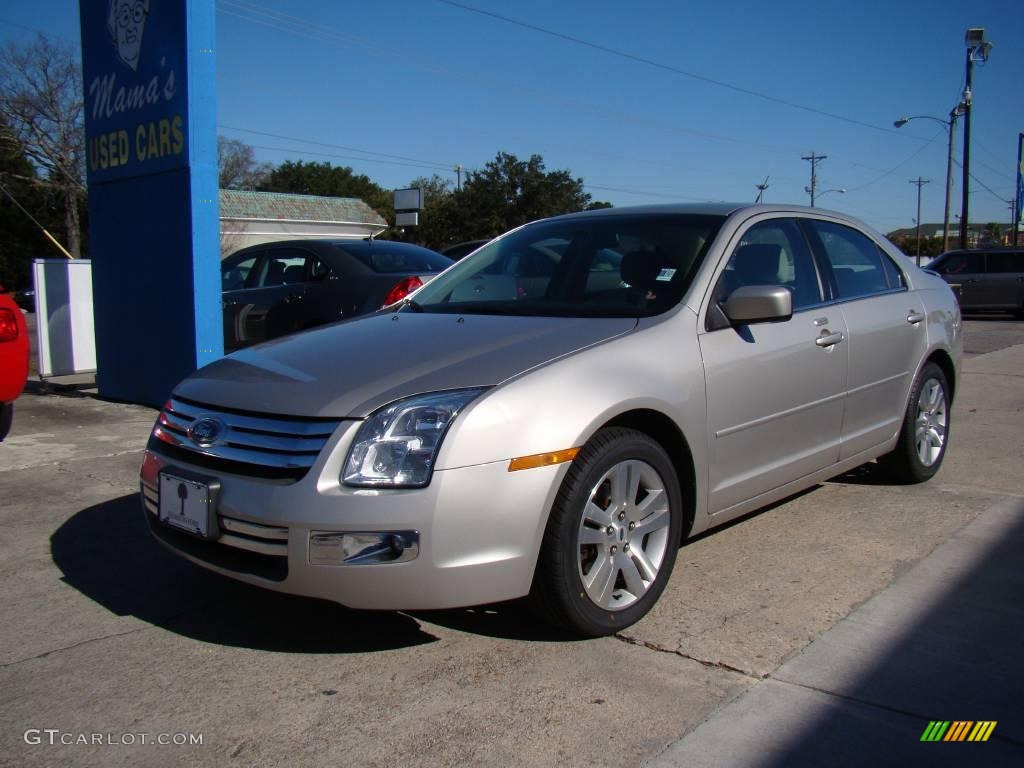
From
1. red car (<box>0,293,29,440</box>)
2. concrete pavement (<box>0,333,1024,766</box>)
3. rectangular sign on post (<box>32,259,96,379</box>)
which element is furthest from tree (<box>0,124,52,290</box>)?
concrete pavement (<box>0,333,1024,766</box>)

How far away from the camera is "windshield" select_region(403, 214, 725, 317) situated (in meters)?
3.88

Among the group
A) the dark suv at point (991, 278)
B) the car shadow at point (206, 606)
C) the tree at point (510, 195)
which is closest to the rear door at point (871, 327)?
the car shadow at point (206, 606)

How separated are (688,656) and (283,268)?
22.2ft

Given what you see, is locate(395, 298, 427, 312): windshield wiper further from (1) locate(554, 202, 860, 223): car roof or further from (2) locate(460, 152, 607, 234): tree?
(2) locate(460, 152, 607, 234): tree

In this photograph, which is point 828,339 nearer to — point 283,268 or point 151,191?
point 151,191

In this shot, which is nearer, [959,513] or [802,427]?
[802,427]

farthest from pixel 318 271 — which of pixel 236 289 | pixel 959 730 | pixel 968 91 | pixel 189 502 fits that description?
pixel 968 91

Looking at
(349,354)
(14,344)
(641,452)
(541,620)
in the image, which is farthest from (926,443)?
(14,344)

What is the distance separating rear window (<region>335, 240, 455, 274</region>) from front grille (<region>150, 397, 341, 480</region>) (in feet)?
16.8

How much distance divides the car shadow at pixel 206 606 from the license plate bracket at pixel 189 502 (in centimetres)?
45

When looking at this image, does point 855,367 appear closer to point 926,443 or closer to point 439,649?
point 926,443

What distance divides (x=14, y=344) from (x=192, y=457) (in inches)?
139

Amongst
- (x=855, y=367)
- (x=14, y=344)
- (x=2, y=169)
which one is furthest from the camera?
(x=2, y=169)

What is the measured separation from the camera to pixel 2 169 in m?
43.7
